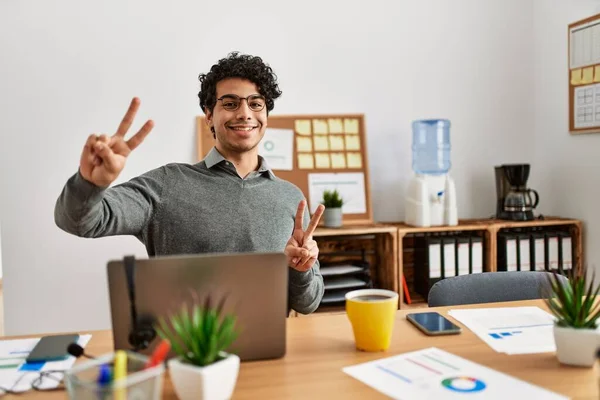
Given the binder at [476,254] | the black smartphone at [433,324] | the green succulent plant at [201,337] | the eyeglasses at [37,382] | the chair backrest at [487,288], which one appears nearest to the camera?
the green succulent plant at [201,337]

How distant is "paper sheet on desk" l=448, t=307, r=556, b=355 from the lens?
1.14m

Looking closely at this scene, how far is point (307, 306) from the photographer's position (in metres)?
1.69

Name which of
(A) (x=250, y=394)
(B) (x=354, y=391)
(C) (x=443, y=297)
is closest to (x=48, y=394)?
(A) (x=250, y=394)

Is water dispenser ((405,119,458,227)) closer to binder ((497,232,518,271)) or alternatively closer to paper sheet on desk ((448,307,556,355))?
binder ((497,232,518,271))

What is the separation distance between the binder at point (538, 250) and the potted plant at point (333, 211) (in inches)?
40.3

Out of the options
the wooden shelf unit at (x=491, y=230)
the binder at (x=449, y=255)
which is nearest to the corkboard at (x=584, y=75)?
the wooden shelf unit at (x=491, y=230)

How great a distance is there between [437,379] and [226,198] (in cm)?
100

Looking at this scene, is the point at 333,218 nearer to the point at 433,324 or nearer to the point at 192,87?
the point at 192,87

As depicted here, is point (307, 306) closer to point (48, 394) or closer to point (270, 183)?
point (270, 183)

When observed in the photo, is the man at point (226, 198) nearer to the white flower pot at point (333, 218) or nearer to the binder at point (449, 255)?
the white flower pot at point (333, 218)

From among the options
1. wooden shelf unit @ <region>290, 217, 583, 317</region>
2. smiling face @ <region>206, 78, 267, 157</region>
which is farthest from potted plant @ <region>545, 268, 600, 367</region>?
wooden shelf unit @ <region>290, 217, 583, 317</region>

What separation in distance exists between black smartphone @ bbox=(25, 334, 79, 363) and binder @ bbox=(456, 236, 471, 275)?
84.4 inches

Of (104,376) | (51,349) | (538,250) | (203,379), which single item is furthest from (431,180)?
(104,376)

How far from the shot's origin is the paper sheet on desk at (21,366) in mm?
991
